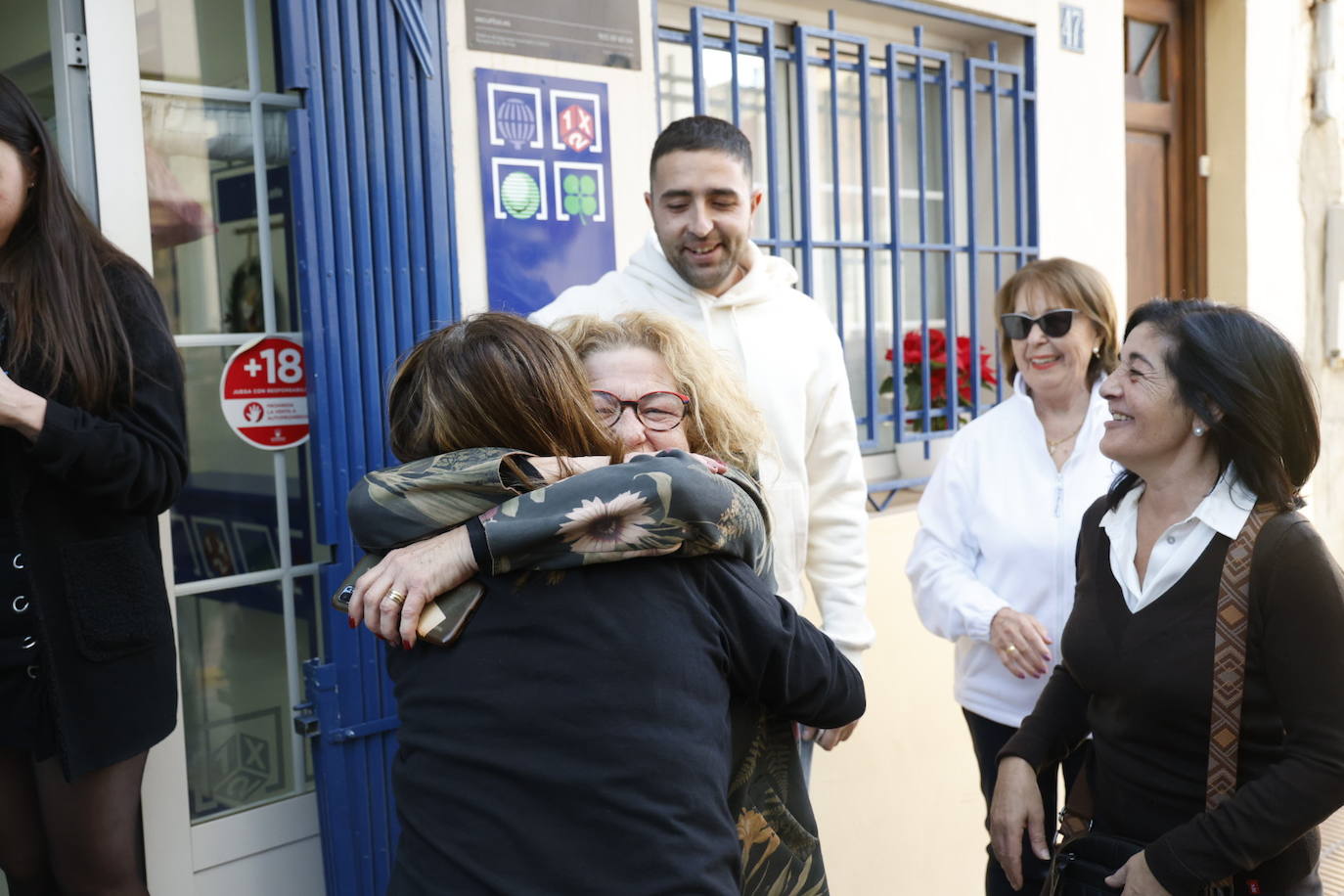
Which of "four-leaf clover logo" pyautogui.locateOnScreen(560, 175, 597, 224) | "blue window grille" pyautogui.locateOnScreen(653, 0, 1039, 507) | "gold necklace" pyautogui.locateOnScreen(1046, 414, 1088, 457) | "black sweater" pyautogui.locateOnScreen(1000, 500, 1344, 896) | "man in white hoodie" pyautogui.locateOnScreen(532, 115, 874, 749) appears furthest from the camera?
"blue window grille" pyautogui.locateOnScreen(653, 0, 1039, 507)

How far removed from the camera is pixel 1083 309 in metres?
2.82

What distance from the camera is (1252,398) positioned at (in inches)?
75.1

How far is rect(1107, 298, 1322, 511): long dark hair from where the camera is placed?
1895mm

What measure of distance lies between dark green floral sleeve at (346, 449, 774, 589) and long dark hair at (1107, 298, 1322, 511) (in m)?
0.93

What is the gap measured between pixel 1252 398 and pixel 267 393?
1.87 m

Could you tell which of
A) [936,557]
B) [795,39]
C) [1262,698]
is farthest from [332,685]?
[795,39]

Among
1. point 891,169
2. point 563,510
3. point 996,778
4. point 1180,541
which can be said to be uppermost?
point 891,169

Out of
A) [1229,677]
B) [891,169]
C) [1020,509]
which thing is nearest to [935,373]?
[891,169]

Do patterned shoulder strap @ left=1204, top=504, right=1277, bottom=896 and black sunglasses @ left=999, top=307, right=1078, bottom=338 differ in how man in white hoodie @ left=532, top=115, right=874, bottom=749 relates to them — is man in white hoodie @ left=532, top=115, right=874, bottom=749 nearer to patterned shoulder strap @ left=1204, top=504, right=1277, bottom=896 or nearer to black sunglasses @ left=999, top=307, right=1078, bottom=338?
black sunglasses @ left=999, top=307, right=1078, bottom=338

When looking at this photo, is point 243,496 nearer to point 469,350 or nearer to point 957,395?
point 469,350

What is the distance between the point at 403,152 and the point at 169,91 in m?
0.47

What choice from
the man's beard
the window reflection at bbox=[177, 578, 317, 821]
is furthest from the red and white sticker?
the man's beard

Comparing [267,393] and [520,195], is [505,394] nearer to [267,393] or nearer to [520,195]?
[267,393]

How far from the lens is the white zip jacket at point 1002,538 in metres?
2.66
